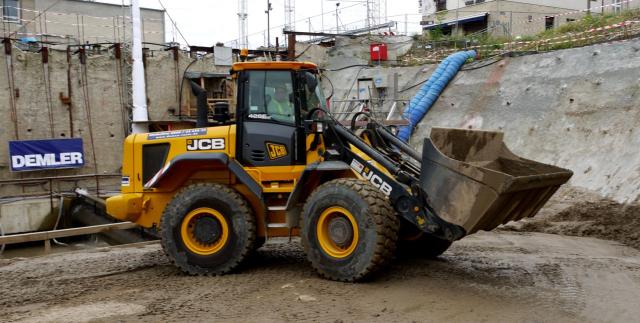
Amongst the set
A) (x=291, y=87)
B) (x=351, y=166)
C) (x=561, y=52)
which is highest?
(x=561, y=52)

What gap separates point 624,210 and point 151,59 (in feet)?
57.1

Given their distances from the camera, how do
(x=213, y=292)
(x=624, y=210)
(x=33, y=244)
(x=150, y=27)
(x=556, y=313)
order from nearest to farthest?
(x=556, y=313) → (x=213, y=292) → (x=624, y=210) → (x=33, y=244) → (x=150, y=27)

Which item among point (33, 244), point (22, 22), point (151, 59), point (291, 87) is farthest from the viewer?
point (22, 22)

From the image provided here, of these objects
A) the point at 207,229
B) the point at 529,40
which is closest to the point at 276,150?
the point at 207,229

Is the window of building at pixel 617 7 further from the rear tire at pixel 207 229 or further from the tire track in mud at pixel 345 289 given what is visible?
the rear tire at pixel 207 229

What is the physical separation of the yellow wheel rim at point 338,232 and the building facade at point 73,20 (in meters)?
23.4

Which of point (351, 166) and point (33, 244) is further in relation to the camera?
point (33, 244)

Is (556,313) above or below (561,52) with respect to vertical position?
below

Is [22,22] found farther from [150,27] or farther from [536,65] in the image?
[536,65]

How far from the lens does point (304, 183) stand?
23.1 ft

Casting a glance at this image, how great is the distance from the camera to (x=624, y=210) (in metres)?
10.9

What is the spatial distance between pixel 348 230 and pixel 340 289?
641mm

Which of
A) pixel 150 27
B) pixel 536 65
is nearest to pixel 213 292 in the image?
pixel 536 65

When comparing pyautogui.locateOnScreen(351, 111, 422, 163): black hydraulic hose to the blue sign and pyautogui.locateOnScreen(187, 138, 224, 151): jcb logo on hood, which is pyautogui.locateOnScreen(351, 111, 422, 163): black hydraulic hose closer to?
pyautogui.locateOnScreen(187, 138, 224, 151): jcb logo on hood
